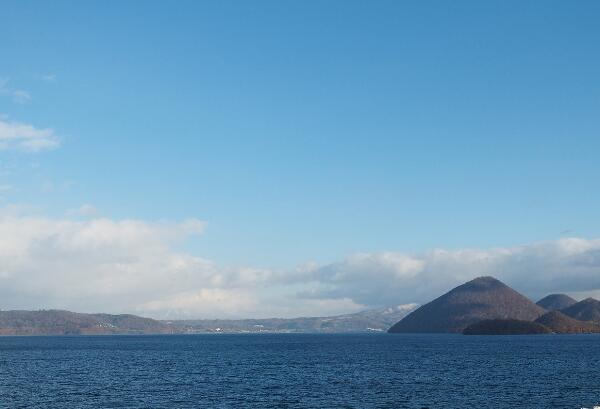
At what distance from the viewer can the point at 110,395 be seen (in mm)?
114375

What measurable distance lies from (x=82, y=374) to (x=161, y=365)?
32.6 m

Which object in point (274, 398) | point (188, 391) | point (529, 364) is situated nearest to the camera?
point (274, 398)

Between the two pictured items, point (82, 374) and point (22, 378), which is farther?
point (82, 374)

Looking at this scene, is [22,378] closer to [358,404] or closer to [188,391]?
[188,391]

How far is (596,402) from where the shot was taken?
99188mm

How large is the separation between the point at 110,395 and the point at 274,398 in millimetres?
29245

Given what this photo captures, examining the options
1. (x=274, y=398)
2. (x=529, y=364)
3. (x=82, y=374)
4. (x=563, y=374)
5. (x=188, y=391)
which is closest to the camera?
(x=274, y=398)

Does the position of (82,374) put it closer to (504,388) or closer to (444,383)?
(444,383)

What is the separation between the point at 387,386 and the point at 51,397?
6009 centimetres

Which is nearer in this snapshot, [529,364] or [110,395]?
[110,395]

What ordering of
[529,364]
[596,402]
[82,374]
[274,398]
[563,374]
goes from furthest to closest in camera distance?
[529,364] → [82,374] → [563,374] → [274,398] → [596,402]

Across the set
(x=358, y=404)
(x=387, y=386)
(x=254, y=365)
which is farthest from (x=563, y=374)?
(x=254, y=365)

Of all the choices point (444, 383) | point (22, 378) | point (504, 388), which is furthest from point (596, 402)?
point (22, 378)

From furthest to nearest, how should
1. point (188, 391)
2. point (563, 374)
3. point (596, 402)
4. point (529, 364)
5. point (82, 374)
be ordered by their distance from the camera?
point (529, 364), point (82, 374), point (563, 374), point (188, 391), point (596, 402)
